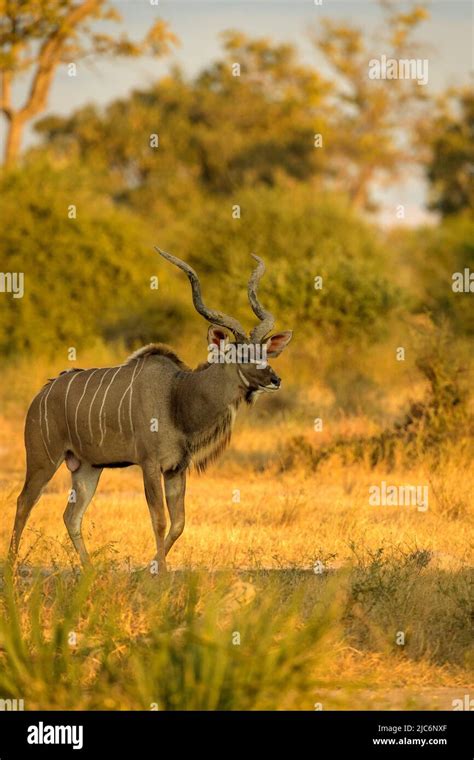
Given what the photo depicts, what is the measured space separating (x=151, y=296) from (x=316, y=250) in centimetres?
305

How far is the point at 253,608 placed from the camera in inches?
253

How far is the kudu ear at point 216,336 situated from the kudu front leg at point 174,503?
766 mm

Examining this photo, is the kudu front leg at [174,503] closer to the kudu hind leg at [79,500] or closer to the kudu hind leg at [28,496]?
the kudu hind leg at [79,500]

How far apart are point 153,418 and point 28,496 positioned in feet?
2.89

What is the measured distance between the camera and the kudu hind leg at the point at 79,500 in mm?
8414

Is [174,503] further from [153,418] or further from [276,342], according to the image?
[276,342]

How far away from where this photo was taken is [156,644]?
226 inches

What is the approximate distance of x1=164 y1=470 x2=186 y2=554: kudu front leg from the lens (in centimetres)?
801
